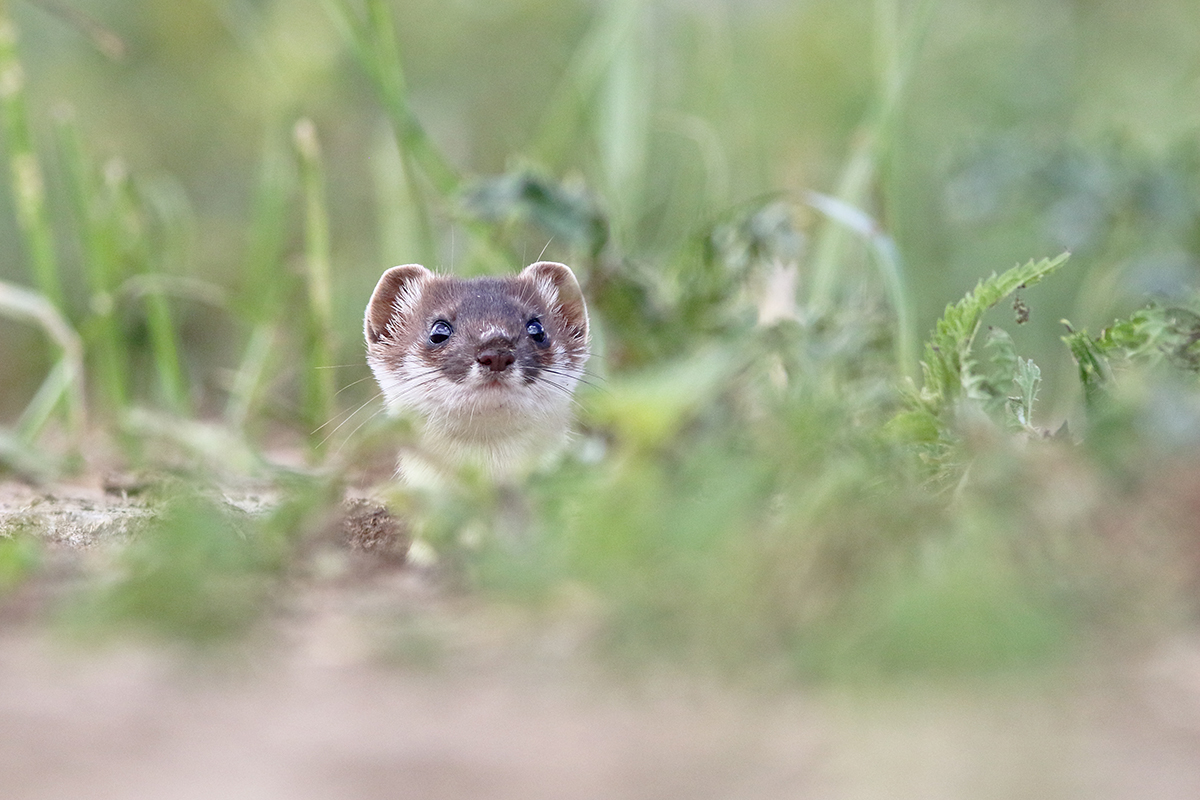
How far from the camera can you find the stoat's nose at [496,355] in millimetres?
3477

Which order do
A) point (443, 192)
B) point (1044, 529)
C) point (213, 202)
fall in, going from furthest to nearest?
point (213, 202) < point (443, 192) < point (1044, 529)

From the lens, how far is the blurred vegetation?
1.79 metres

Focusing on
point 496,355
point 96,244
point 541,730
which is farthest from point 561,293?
point 541,730

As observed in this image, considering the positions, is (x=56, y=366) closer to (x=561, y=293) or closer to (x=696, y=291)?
(x=561, y=293)

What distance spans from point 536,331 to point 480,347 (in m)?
0.28

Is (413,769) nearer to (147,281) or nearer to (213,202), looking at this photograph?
(147,281)

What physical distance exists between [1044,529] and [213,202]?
22.4 feet

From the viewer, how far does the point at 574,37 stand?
26.8 feet

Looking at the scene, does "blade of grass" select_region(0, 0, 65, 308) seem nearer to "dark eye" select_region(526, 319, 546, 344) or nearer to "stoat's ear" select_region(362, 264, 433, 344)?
"stoat's ear" select_region(362, 264, 433, 344)

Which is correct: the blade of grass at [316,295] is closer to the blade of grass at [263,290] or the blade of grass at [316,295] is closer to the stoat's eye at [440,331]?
the blade of grass at [263,290]

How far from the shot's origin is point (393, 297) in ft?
13.3

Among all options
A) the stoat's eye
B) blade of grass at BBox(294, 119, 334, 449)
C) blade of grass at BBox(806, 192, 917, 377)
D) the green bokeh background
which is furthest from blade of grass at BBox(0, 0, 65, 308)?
blade of grass at BBox(806, 192, 917, 377)

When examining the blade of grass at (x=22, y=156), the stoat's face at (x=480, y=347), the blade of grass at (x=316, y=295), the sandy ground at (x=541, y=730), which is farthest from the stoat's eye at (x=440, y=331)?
the sandy ground at (x=541, y=730)

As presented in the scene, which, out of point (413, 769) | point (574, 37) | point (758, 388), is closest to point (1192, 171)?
point (758, 388)
